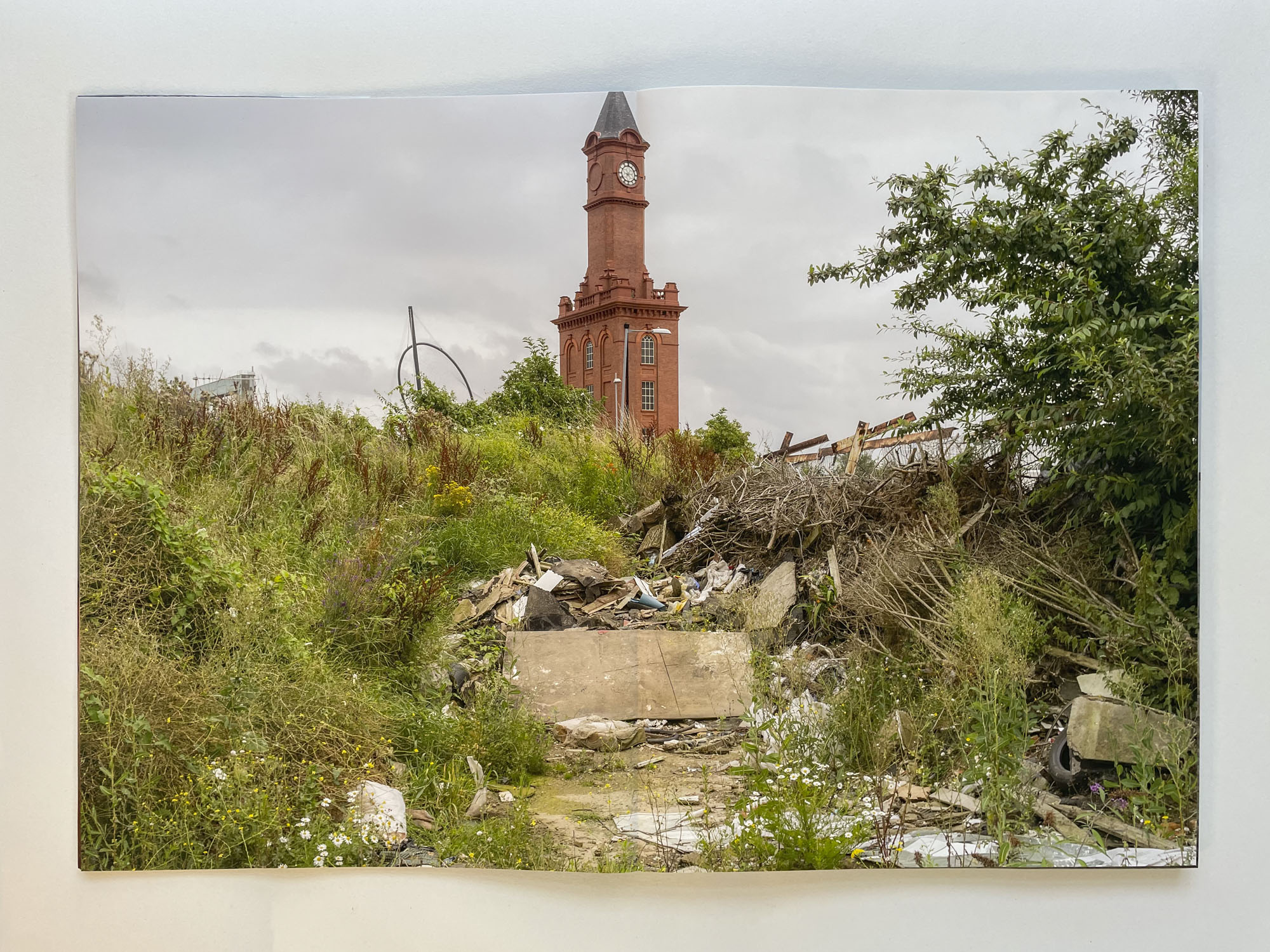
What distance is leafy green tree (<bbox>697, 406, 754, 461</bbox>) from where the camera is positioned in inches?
127

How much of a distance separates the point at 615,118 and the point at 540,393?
3.52ft

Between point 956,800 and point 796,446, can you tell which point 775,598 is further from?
point 956,800

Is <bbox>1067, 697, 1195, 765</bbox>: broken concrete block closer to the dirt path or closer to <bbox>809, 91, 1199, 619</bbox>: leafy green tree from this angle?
<bbox>809, 91, 1199, 619</bbox>: leafy green tree

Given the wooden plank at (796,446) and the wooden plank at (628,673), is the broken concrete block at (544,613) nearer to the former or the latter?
the wooden plank at (628,673)

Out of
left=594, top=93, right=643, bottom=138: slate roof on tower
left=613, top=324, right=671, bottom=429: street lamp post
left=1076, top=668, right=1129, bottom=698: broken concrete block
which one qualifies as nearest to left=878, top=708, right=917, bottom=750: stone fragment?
left=1076, top=668, right=1129, bottom=698: broken concrete block

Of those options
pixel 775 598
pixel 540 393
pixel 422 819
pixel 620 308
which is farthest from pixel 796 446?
pixel 422 819

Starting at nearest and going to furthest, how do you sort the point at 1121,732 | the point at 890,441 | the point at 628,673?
the point at 1121,732 < the point at 628,673 < the point at 890,441

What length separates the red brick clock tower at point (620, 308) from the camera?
123 inches

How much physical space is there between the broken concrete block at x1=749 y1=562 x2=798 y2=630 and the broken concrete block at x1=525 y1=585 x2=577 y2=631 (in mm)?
716

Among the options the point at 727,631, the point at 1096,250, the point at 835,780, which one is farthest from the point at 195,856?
the point at 1096,250

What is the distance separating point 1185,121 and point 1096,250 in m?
0.54

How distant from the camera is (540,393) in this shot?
3258 millimetres

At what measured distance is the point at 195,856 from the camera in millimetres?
3021
